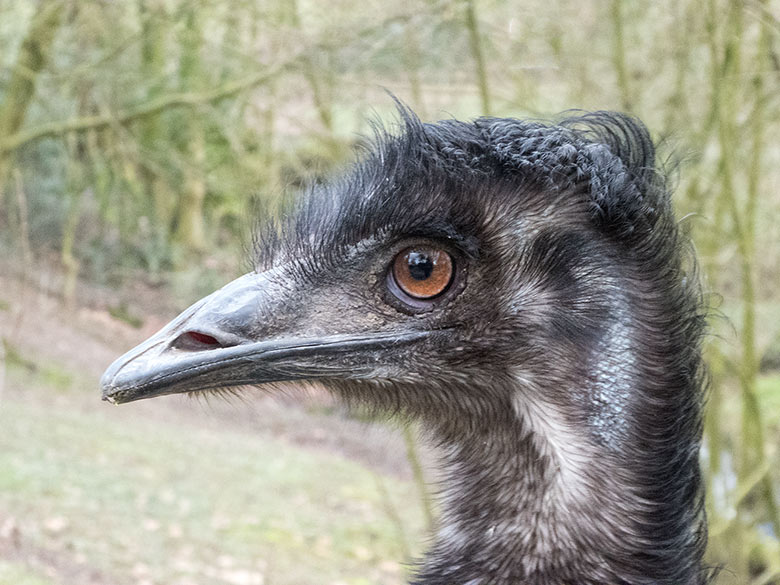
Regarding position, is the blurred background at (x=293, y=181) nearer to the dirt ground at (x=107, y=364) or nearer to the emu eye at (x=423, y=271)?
the dirt ground at (x=107, y=364)

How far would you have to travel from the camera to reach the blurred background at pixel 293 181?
5.41m

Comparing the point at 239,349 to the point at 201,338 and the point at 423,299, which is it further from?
the point at 423,299

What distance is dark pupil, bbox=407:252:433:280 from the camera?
6.23 feet

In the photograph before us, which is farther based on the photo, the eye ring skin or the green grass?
the green grass

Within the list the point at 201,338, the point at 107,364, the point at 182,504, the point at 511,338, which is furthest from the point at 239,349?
the point at 107,364

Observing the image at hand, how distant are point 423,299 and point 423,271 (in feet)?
0.24

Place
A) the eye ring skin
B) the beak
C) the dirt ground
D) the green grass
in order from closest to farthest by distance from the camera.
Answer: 1. the beak
2. the eye ring skin
3. the green grass
4. the dirt ground

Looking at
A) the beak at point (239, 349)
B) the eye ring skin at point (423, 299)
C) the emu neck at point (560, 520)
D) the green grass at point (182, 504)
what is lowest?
the green grass at point (182, 504)

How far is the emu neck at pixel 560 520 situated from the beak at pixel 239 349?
0.32 m

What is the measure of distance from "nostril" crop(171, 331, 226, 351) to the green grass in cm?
455

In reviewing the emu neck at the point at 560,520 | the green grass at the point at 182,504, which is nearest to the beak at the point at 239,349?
the emu neck at the point at 560,520

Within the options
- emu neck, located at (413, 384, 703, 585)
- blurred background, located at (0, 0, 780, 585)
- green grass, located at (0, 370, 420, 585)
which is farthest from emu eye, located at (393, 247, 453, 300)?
green grass, located at (0, 370, 420, 585)

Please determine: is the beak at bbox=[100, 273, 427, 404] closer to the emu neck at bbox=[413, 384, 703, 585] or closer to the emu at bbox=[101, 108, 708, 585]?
the emu at bbox=[101, 108, 708, 585]

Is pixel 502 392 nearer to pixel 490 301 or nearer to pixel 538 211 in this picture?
pixel 490 301
